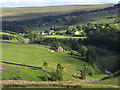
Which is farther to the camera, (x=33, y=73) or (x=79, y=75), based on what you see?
(x=79, y=75)

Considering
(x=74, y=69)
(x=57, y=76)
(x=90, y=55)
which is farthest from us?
(x=90, y=55)

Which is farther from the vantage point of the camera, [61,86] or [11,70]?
[11,70]

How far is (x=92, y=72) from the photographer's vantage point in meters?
55.9

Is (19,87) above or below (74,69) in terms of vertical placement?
above

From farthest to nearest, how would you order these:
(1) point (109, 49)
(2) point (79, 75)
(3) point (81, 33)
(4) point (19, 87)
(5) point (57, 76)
A: (3) point (81, 33) < (1) point (109, 49) < (2) point (79, 75) < (5) point (57, 76) < (4) point (19, 87)

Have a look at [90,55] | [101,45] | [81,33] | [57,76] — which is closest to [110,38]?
[101,45]

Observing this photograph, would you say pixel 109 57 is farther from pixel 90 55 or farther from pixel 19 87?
pixel 19 87

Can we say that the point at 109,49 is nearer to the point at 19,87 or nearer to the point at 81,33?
the point at 81,33

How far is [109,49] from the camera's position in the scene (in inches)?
3241

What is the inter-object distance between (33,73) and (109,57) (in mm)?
34977

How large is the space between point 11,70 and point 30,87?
1028 inches

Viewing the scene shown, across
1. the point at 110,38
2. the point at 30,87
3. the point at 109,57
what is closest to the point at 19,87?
the point at 30,87

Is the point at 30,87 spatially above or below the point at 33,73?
above

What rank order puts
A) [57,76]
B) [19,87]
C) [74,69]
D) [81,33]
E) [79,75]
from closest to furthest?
[19,87]
[57,76]
[79,75]
[74,69]
[81,33]
